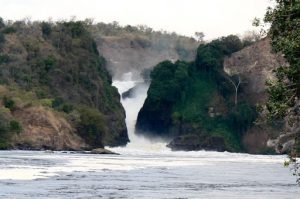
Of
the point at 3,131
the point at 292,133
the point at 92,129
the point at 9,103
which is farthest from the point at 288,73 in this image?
the point at 92,129

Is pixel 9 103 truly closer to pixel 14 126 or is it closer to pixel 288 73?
pixel 14 126

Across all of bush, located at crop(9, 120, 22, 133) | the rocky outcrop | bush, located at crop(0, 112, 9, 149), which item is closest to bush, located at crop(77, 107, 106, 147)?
bush, located at crop(9, 120, 22, 133)

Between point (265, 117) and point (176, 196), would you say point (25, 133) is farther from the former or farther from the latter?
point (265, 117)

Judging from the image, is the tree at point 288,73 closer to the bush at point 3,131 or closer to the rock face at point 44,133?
the bush at point 3,131

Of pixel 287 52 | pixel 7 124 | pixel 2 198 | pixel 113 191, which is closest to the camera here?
pixel 287 52

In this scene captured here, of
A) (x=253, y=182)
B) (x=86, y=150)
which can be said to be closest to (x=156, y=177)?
(x=253, y=182)

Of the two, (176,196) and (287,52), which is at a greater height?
(287,52)

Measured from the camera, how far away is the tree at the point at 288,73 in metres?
37.8

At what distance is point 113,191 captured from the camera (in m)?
61.8

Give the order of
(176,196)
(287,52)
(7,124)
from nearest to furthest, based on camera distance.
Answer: (287,52)
(176,196)
(7,124)

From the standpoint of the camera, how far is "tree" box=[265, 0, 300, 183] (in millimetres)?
37750

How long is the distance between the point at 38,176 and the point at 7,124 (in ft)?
315

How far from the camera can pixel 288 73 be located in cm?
3841

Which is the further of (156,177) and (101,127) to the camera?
(101,127)
